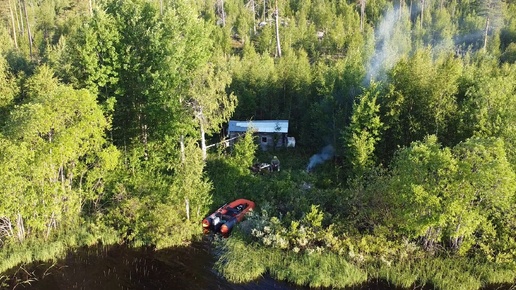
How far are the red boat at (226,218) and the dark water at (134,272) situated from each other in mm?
1406

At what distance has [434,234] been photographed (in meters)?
20.4

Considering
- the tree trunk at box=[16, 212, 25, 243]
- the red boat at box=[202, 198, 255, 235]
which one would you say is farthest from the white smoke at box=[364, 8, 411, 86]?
the tree trunk at box=[16, 212, 25, 243]

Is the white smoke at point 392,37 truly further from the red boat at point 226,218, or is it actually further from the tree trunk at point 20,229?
the tree trunk at point 20,229

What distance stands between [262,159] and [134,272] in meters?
15.2

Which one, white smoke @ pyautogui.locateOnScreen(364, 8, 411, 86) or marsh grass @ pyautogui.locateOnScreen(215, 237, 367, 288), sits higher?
white smoke @ pyautogui.locateOnScreen(364, 8, 411, 86)

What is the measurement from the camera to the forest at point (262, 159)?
19469 millimetres

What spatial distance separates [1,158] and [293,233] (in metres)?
14.4

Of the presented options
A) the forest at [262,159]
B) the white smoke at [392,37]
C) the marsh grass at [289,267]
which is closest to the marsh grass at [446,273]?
the forest at [262,159]

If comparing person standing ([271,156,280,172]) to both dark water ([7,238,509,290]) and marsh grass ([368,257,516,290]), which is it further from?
marsh grass ([368,257,516,290])

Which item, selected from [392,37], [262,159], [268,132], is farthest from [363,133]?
[392,37]

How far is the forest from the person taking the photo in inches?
766

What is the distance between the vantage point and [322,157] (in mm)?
32406

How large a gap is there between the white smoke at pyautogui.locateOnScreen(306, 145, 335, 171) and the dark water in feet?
38.4

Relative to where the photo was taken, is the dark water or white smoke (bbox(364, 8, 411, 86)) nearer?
the dark water
